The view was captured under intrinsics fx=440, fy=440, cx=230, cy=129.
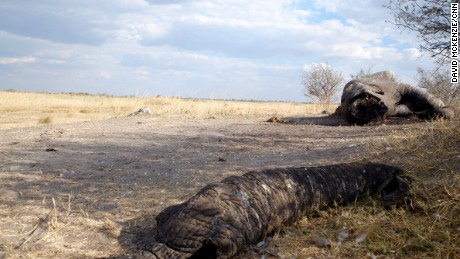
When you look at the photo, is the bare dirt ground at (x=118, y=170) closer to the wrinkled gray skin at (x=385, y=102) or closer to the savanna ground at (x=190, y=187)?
the savanna ground at (x=190, y=187)

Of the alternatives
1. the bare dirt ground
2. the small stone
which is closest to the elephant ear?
the bare dirt ground

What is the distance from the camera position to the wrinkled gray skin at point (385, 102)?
9.42 meters

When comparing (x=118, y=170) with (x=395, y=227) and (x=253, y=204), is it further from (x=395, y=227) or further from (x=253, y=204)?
(x=395, y=227)

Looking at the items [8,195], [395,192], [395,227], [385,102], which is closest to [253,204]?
[395,227]

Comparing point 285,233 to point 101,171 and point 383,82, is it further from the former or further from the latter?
point 383,82

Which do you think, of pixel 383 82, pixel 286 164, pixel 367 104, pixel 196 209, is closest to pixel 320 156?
pixel 286 164

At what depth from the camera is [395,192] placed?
3.92 meters

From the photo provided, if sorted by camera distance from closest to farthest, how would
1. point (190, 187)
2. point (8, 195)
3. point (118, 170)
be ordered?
point (8, 195) < point (190, 187) < point (118, 170)

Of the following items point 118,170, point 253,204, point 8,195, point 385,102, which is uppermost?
point 385,102

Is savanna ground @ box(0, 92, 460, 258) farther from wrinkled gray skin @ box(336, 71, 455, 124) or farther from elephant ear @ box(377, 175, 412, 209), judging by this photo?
wrinkled gray skin @ box(336, 71, 455, 124)

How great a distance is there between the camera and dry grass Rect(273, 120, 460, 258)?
314 cm

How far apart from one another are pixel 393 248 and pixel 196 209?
1463 mm

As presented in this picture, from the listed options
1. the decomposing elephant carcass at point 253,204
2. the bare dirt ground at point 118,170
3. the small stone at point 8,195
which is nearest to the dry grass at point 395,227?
the decomposing elephant carcass at point 253,204

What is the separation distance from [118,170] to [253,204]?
9.76 feet
